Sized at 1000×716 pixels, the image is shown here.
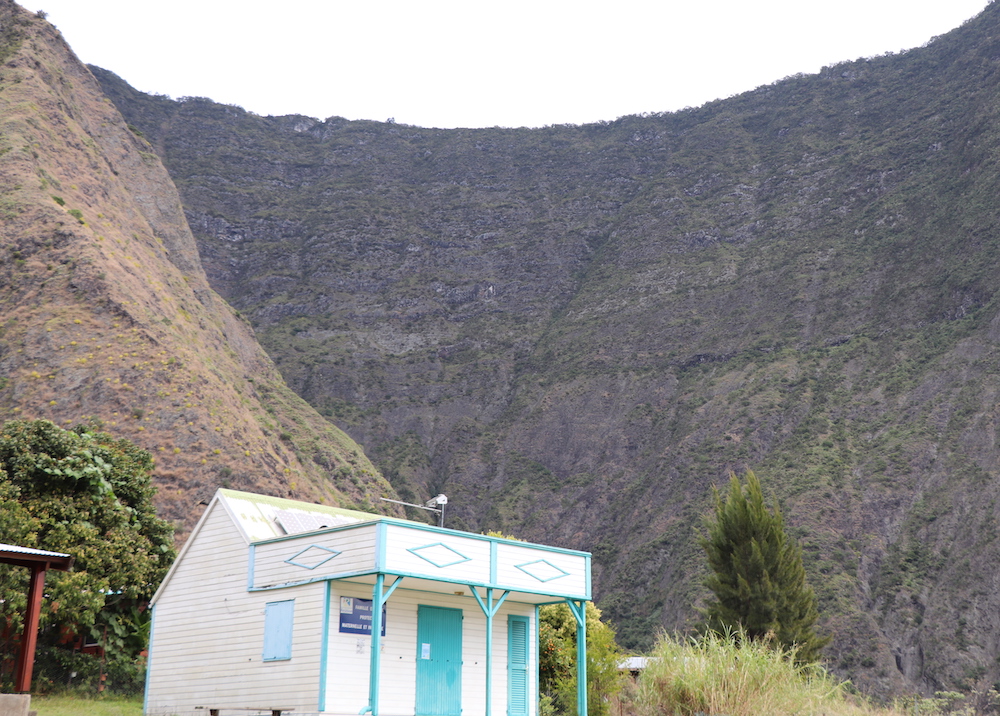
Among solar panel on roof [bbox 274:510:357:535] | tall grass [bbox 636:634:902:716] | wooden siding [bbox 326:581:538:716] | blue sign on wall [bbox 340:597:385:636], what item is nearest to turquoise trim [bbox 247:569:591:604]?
wooden siding [bbox 326:581:538:716]

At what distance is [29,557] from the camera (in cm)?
1475

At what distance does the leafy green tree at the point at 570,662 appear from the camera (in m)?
24.3

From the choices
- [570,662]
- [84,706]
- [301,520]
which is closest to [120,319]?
[301,520]

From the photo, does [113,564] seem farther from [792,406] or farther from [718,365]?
[718,365]

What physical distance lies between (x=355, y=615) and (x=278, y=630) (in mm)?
1533

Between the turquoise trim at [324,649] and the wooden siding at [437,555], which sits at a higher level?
the wooden siding at [437,555]

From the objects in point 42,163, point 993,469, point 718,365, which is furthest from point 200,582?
point 718,365

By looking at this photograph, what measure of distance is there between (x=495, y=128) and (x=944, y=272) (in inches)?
2603

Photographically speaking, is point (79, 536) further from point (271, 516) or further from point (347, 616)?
point (347, 616)

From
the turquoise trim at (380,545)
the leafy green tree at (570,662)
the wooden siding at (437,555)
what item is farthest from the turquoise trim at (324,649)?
the leafy green tree at (570,662)

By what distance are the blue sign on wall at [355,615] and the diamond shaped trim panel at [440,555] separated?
5.01ft

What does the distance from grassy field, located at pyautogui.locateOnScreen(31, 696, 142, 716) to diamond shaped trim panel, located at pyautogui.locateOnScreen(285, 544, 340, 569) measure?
5.26 metres

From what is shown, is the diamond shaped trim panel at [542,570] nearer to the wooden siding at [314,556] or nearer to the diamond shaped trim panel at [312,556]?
the wooden siding at [314,556]

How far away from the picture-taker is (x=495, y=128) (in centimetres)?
11625
